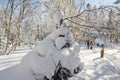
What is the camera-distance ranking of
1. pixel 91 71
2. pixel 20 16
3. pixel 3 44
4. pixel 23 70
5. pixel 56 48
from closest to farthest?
pixel 23 70 → pixel 56 48 → pixel 91 71 → pixel 20 16 → pixel 3 44

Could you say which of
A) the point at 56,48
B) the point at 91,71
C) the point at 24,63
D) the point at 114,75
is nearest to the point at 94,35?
the point at 56,48

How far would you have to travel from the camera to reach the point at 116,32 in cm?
848

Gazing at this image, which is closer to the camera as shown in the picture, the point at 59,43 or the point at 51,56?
the point at 51,56

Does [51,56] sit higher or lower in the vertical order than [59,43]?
lower

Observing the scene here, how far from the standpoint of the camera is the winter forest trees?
8508 millimetres

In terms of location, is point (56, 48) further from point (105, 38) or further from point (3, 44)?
point (3, 44)

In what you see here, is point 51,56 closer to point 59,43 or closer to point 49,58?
point 49,58

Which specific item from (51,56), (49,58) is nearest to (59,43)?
(51,56)

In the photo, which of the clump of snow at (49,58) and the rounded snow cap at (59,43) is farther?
the rounded snow cap at (59,43)

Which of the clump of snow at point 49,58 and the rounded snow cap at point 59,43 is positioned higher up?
the rounded snow cap at point 59,43

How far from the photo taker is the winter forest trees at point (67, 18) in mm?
8508

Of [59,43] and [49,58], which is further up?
[59,43]

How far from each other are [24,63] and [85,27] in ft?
9.05

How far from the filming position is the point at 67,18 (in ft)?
30.8
